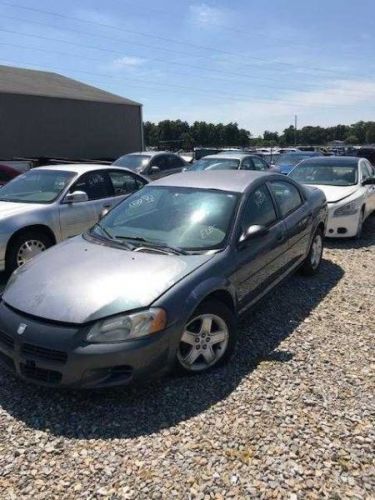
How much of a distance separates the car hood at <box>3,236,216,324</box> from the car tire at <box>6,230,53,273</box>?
82.8 inches

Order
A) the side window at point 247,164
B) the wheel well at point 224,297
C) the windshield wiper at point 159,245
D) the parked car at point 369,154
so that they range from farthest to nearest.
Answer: the parked car at point 369,154, the side window at point 247,164, the windshield wiper at point 159,245, the wheel well at point 224,297

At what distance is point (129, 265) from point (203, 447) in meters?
1.38

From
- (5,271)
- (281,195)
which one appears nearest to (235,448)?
(281,195)

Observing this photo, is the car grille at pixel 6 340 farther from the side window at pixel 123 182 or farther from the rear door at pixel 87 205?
the side window at pixel 123 182

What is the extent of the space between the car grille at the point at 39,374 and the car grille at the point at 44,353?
82 mm

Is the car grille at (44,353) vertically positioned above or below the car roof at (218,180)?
below

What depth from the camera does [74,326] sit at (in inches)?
115

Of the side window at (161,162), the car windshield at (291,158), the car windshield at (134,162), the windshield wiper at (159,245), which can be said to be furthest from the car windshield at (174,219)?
the car windshield at (291,158)

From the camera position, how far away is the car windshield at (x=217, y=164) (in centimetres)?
1166

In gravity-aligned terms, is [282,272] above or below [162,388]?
above

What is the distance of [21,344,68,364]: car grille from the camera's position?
2879 mm

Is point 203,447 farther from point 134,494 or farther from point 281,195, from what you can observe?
point 281,195

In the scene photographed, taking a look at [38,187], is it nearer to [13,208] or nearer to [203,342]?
[13,208]

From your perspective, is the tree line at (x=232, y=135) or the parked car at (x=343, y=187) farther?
the tree line at (x=232, y=135)
